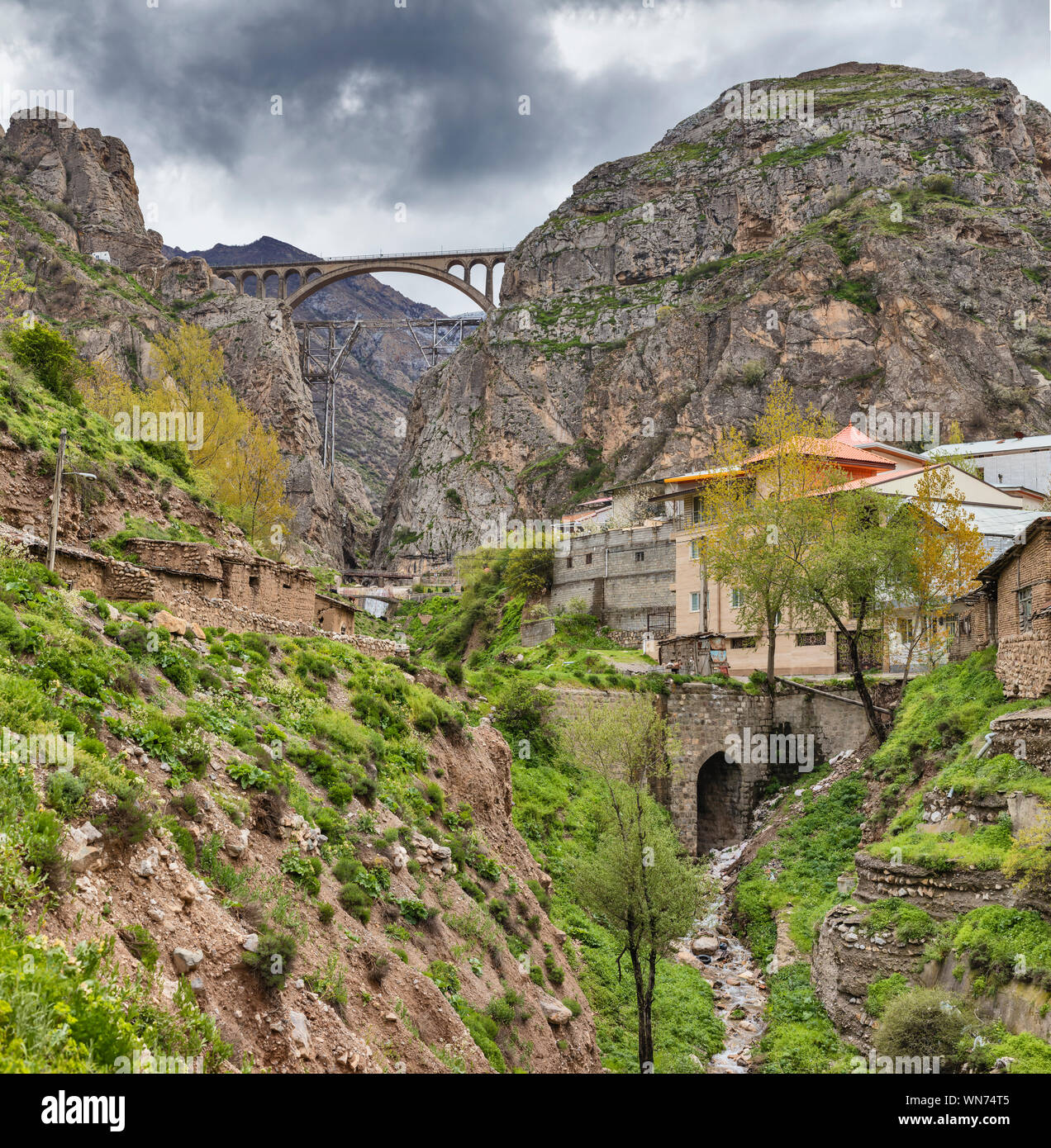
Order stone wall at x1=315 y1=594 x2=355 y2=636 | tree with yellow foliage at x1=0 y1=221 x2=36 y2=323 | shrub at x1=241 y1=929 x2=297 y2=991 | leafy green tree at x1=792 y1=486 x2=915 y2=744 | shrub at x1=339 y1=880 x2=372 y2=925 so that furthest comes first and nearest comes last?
leafy green tree at x1=792 y1=486 x2=915 y2=744
stone wall at x1=315 y1=594 x2=355 y2=636
tree with yellow foliage at x1=0 y1=221 x2=36 y2=323
shrub at x1=339 y1=880 x2=372 y2=925
shrub at x1=241 y1=929 x2=297 y2=991

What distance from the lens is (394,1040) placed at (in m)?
9.27

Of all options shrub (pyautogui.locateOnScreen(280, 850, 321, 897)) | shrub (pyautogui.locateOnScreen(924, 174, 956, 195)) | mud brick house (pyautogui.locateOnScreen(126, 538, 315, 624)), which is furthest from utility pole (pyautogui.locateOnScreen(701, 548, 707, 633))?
shrub (pyautogui.locateOnScreen(924, 174, 956, 195))

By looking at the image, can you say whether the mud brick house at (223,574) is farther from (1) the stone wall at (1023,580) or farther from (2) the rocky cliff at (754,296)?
(2) the rocky cliff at (754,296)

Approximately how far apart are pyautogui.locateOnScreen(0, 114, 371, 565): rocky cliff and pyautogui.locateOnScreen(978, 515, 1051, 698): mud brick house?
59.1m

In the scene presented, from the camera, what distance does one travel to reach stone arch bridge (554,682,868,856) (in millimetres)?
31797

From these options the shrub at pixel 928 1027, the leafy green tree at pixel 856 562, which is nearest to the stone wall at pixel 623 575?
the leafy green tree at pixel 856 562

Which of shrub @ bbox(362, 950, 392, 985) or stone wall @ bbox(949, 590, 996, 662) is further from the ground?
stone wall @ bbox(949, 590, 996, 662)

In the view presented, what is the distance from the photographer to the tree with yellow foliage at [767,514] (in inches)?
1244

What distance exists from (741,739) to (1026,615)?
46.4ft

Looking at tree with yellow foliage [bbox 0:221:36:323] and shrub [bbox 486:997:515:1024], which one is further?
tree with yellow foliage [bbox 0:221:36:323]

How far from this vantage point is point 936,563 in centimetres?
2967

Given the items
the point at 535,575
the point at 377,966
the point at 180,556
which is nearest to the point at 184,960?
the point at 377,966

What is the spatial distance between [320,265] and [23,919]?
10690 cm

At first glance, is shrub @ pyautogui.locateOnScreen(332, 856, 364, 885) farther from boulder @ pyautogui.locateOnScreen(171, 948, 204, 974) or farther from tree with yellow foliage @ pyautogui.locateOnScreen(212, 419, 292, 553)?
tree with yellow foliage @ pyautogui.locateOnScreen(212, 419, 292, 553)
